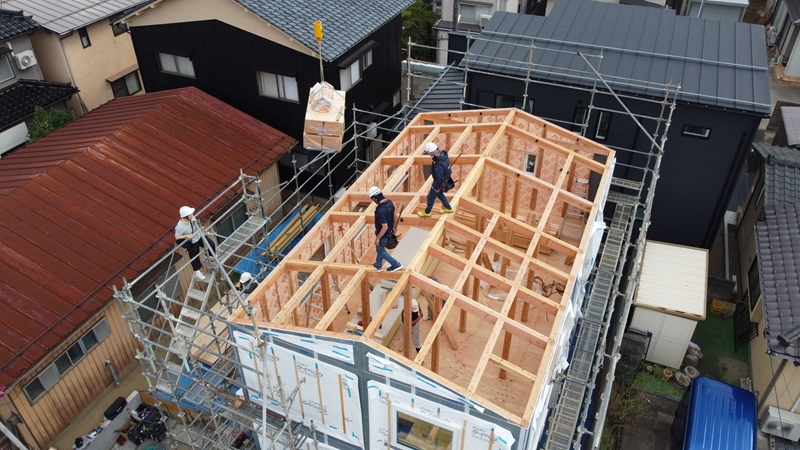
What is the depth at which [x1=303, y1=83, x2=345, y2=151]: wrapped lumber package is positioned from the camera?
18.0 meters

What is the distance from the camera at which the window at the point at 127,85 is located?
30.9 m

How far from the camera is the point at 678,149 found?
64.8 ft

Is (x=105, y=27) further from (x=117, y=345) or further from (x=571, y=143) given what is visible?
(x=571, y=143)

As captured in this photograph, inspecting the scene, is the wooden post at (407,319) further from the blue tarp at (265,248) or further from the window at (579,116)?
the window at (579,116)

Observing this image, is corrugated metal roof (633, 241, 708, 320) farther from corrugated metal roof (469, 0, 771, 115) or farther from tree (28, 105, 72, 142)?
tree (28, 105, 72, 142)

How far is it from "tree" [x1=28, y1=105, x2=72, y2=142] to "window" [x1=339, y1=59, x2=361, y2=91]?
13345 mm

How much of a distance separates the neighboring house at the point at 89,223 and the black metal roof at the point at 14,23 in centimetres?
628

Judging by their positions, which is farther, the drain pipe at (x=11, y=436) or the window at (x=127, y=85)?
the window at (x=127, y=85)

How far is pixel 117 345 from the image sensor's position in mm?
18547

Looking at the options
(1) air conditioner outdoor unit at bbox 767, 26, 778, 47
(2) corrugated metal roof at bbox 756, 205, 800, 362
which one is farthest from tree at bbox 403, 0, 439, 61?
(2) corrugated metal roof at bbox 756, 205, 800, 362

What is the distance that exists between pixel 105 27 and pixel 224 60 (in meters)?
10.5

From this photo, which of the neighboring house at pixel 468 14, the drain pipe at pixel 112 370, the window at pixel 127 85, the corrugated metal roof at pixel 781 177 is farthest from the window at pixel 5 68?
the corrugated metal roof at pixel 781 177

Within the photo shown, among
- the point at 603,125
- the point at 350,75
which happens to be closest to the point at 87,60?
the point at 350,75

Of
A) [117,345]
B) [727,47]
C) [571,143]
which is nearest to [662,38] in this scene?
[727,47]
